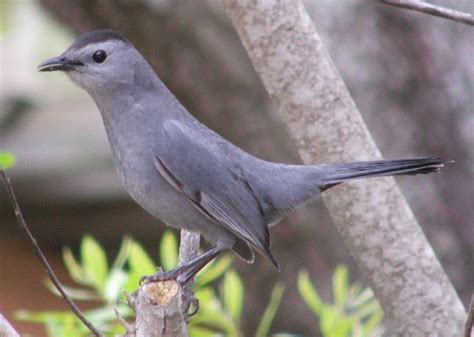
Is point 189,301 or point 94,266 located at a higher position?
point 94,266

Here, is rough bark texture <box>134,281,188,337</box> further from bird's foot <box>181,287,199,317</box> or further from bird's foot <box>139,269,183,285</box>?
bird's foot <box>181,287,199,317</box>

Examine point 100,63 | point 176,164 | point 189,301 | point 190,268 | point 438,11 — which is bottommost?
point 189,301

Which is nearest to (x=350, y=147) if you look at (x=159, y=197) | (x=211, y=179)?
(x=211, y=179)

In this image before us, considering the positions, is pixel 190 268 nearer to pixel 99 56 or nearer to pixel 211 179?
pixel 211 179

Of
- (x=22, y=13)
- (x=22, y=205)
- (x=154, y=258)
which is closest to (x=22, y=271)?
(x=22, y=205)

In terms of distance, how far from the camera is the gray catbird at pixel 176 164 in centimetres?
296

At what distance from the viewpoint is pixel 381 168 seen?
9.43 feet

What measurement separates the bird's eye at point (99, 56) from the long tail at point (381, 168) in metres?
0.87

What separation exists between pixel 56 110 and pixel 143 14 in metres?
4.38

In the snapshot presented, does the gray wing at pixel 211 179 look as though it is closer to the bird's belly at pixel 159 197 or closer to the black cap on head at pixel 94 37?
the bird's belly at pixel 159 197

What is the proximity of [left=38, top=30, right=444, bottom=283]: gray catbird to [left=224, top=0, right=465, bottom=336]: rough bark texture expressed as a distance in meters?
0.12

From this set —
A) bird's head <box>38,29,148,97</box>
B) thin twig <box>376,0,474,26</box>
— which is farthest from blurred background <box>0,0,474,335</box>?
thin twig <box>376,0,474,26</box>

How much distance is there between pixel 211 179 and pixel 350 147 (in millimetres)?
494

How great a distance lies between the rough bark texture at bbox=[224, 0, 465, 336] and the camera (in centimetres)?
289
